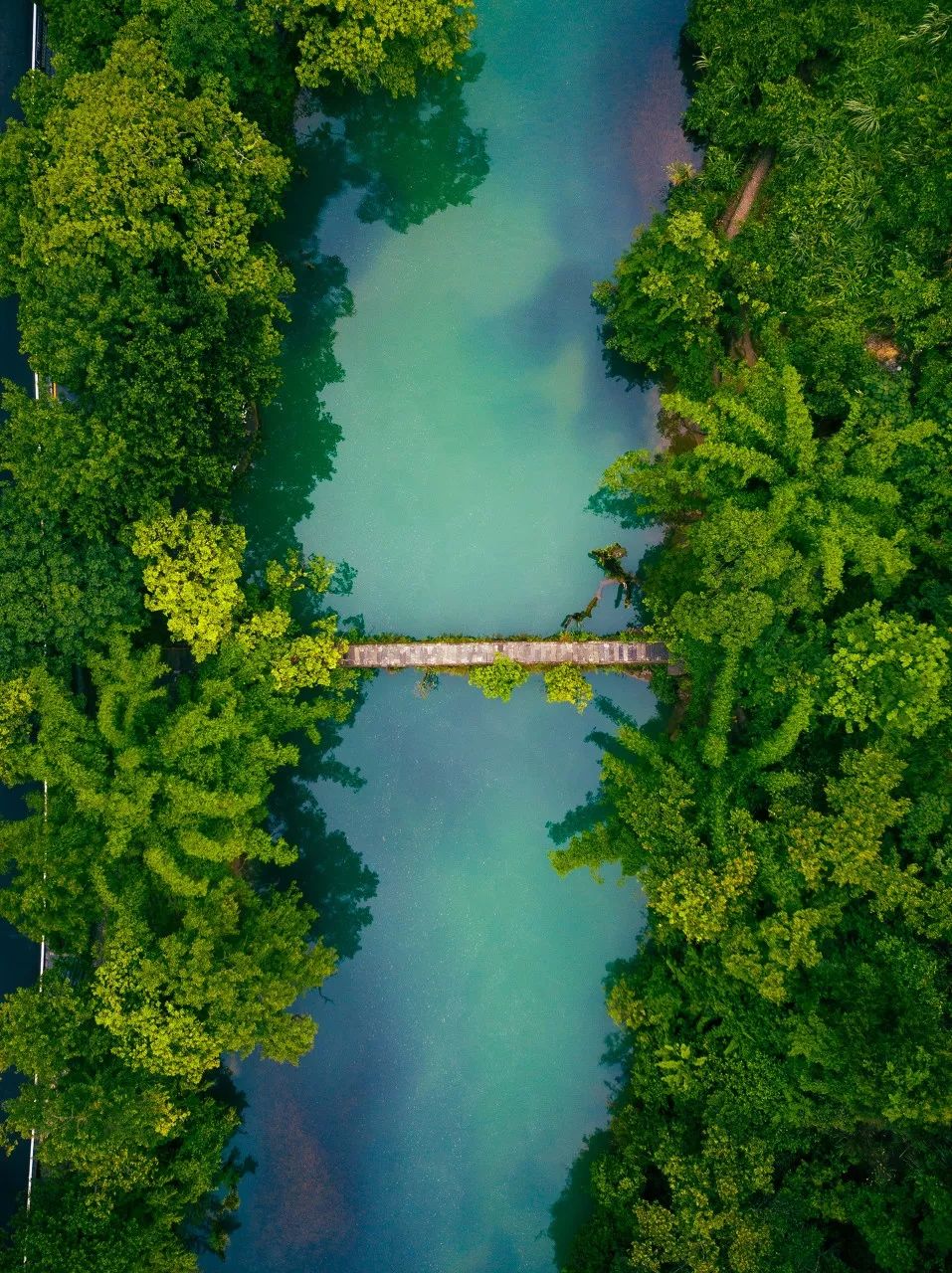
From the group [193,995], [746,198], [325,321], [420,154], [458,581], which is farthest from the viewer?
[420,154]

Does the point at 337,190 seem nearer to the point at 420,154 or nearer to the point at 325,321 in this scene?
the point at 420,154

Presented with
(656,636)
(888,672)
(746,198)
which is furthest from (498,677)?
(746,198)

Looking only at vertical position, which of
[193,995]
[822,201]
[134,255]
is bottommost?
[193,995]

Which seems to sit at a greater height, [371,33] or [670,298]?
[371,33]

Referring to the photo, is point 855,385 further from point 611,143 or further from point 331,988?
point 331,988

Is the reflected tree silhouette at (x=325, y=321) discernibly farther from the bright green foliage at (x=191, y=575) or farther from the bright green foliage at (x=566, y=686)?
the bright green foliage at (x=566, y=686)

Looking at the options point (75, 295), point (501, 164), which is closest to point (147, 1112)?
point (75, 295)

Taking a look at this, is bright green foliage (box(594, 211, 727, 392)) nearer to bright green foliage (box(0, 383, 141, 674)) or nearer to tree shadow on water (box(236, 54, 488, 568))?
tree shadow on water (box(236, 54, 488, 568))

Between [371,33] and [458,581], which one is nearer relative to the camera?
[371,33]
